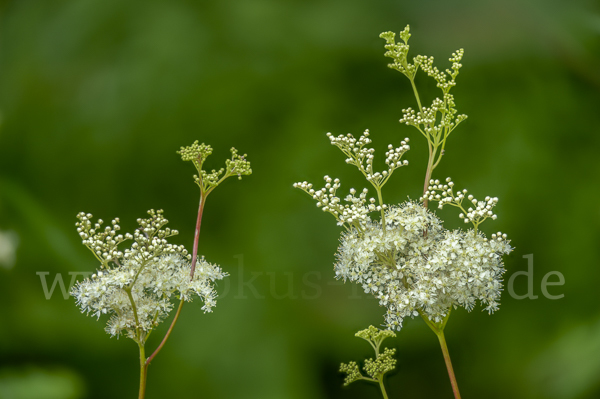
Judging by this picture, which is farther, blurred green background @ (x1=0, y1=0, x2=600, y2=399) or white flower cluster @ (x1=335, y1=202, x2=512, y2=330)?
blurred green background @ (x1=0, y1=0, x2=600, y2=399)

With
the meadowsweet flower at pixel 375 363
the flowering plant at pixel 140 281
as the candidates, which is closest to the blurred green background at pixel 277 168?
the meadowsweet flower at pixel 375 363

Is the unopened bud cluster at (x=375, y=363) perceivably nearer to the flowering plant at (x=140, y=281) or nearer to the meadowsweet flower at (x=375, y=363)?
the meadowsweet flower at (x=375, y=363)

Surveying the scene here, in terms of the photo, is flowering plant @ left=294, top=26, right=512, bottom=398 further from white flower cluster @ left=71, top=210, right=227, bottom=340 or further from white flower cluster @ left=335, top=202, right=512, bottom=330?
white flower cluster @ left=71, top=210, right=227, bottom=340

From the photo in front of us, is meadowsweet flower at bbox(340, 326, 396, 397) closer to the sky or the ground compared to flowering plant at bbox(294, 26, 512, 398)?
closer to the ground

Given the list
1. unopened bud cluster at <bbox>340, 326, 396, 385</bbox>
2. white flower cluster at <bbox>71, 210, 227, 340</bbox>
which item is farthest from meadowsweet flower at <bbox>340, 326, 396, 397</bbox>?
white flower cluster at <bbox>71, 210, 227, 340</bbox>

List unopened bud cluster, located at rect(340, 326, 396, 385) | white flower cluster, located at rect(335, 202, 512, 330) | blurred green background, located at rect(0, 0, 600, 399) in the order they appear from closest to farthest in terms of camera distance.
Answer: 1. white flower cluster, located at rect(335, 202, 512, 330)
2. unopened bud cluster, located at rect(340, 326, 396, 385)
3. blurred green background, located at rect(0, 0, 600, 399)

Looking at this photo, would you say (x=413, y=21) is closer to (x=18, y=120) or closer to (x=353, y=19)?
(x=353, y=19)
